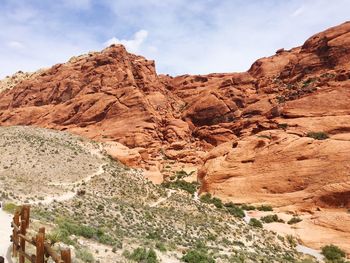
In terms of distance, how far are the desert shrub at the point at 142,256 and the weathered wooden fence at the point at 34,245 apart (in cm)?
795

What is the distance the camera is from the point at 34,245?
465 inches

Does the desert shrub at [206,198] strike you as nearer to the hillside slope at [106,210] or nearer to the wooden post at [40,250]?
the hillside slope at [106,210]

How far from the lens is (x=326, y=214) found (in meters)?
41.2

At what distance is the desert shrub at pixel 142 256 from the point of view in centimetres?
2070

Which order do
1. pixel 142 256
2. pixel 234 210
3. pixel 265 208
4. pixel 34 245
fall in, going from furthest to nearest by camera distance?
1. pixel 265 208
2. pixel 234 210
3. pixel 142 256
4. pixel 34 245

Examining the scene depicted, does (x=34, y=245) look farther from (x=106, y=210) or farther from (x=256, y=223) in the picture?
(x=256, y=223)

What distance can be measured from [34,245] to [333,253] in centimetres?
3073

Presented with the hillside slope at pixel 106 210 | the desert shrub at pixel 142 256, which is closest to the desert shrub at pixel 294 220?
the hillside slope at pixel 106 210

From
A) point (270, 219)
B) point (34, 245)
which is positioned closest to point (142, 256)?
point (34, 245)

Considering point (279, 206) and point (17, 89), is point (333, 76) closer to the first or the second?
point (279, 206)

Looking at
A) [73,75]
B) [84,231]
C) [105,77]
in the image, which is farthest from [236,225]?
[73,75]

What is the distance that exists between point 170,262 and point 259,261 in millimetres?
9518

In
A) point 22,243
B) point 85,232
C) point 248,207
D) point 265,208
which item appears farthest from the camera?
point 248,207

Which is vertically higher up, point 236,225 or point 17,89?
point 17,89
